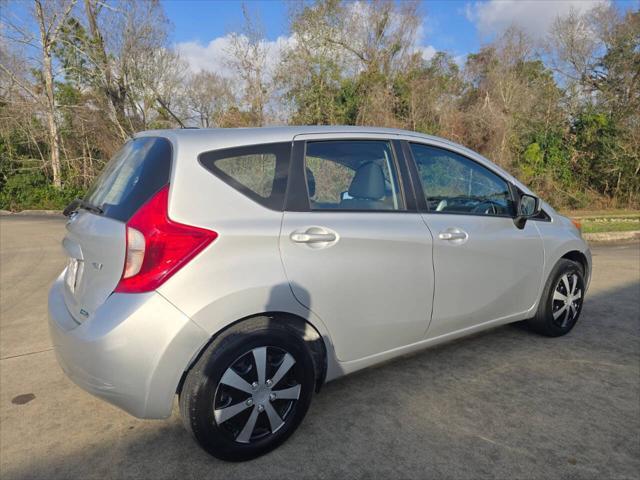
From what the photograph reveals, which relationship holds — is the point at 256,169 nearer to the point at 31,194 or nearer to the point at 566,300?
the point at 566,300

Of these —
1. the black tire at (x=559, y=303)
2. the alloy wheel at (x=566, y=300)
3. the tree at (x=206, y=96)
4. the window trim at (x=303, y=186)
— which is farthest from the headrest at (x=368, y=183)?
the tree at (x=206, y=96)

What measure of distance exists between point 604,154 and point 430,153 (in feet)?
58.3

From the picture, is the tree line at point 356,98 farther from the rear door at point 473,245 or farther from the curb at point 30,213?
the rear door at point 473,245

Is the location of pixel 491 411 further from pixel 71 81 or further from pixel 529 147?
pixel 71 81

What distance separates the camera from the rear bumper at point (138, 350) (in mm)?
2107

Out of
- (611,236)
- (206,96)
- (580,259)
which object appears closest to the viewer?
(580,259)

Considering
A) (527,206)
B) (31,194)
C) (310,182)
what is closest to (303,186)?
(310,182)

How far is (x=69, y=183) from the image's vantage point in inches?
757

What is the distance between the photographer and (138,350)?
6.93 ft

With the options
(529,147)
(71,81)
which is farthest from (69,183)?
(529,147)

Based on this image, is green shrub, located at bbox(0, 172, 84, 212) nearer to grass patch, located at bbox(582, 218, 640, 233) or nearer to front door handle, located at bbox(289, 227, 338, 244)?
grass patch, located at bbox(582, 218, 640, 233)

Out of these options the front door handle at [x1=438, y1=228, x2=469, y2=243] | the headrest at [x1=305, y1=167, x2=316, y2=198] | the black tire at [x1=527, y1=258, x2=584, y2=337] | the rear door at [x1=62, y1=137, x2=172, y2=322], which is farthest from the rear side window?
the black tire at [x1=527, y1=258, x2=584, y2=337]

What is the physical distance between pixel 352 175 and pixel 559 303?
2.35 m

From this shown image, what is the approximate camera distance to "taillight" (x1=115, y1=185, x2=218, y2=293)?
7.02ft
